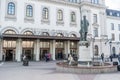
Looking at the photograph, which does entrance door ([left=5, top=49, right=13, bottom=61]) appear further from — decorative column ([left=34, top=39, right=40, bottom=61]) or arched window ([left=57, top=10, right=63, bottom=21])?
arched window ([left=57, top=10, right=63, bottom=21])

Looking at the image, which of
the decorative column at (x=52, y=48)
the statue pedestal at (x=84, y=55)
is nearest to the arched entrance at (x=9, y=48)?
the decorative column at (x=52, y=48)

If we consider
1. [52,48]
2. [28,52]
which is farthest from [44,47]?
[28,52]

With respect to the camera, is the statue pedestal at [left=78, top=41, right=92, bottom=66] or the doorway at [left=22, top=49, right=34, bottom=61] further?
the doorway at [left=22, top=49, right=34, bottom=61]

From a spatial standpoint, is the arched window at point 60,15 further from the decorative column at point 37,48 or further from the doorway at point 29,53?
the doorway at point 29,53

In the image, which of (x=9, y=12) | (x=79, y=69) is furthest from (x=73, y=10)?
(x=79, y=69)

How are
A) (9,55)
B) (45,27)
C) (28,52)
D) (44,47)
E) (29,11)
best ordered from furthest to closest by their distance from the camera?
(44,47), (45,27), (29,11), (28,52), (9,55)

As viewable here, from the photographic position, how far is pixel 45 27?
35.8 m

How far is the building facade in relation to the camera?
32562 mm

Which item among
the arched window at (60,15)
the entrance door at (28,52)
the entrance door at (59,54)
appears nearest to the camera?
the entrance door at (28,52)

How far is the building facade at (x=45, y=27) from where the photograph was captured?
32.6 meters

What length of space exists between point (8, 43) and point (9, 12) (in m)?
5.73

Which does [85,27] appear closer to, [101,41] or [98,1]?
[101,41]

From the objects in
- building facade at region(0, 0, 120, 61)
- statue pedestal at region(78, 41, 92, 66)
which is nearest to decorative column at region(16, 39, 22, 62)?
building facade at region(0, 0, 120, 61)

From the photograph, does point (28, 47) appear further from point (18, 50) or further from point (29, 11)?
point (29, 11)
